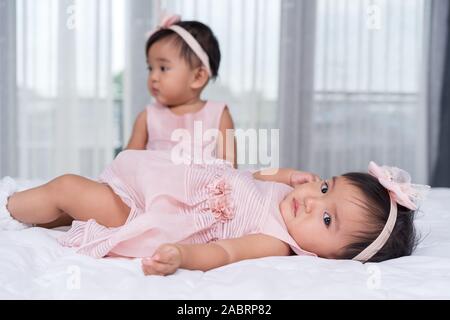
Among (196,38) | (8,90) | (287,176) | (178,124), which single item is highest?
(196,38)

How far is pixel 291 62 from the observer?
316 cm

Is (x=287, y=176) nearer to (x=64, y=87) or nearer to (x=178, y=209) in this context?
(x=178, y=209)

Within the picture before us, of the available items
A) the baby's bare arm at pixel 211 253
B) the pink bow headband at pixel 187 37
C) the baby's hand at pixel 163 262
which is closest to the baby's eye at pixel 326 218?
the baby's bare arm at pixel 211 253

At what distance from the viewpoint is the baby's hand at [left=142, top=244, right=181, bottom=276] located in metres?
0.97

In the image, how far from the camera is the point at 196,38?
210 centimetres

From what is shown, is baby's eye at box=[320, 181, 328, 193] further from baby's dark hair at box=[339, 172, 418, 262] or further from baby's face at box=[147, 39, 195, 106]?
baby's face at box=[147, 39, 195, 106]

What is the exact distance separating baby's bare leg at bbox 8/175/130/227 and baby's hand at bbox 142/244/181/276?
1.15 ft

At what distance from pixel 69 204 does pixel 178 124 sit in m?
0.92

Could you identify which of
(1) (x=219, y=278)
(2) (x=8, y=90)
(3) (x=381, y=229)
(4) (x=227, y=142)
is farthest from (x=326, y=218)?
(2) (x=8, y=90)

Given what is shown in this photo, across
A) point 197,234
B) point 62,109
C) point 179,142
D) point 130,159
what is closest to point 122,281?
point 197,234

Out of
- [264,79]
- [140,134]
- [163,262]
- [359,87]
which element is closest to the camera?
[163,262]

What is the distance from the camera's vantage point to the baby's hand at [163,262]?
97 centimetres

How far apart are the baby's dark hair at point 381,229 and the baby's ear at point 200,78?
1.03m
